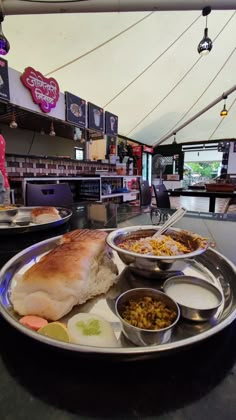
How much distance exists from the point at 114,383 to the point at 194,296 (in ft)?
0.66

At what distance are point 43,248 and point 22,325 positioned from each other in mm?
344

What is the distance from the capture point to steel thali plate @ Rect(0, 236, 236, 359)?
0.22m

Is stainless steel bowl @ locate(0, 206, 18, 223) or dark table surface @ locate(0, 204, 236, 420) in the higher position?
stainless steel bowl @ locate(0, 206, 18, 223)

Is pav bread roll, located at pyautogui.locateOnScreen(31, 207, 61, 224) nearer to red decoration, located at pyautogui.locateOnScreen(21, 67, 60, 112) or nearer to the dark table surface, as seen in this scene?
the dark table surface

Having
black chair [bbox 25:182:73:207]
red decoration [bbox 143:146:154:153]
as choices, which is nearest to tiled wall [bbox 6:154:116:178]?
black chair [bbox 25:182:73:207]

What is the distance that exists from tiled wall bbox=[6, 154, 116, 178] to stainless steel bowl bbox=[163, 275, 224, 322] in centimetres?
273

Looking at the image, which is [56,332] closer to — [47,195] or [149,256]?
[149,256]

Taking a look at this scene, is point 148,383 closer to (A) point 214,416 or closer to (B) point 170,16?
(A) point 214,416

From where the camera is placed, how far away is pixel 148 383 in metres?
0.21

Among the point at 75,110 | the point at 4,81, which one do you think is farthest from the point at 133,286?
the point at 75,110

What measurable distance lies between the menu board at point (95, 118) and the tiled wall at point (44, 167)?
0.68 m

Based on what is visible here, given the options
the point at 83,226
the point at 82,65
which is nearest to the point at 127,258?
the point at 83,226

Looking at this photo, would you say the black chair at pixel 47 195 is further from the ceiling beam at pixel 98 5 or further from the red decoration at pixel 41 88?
the ceiling beam at pixel 98 5

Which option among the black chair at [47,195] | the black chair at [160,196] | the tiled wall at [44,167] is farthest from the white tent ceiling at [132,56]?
the black chair at [47,195]
